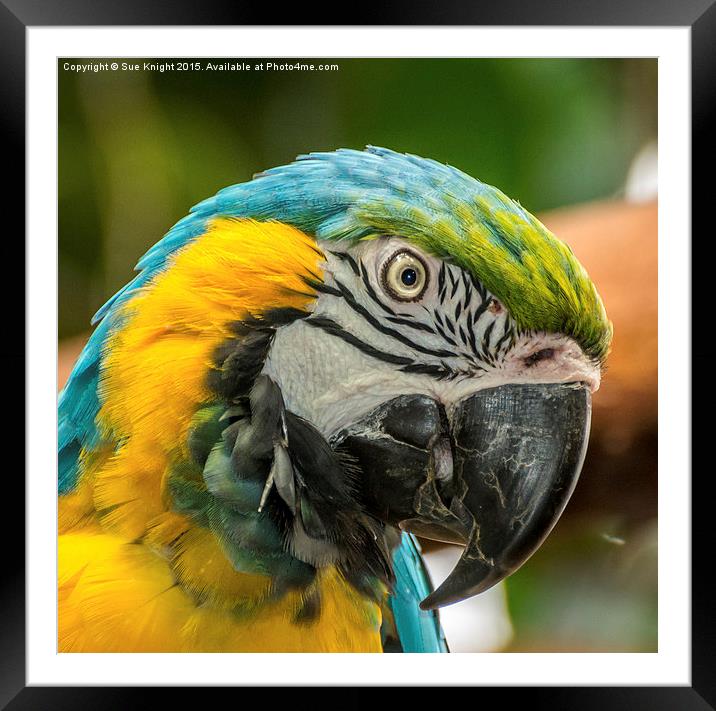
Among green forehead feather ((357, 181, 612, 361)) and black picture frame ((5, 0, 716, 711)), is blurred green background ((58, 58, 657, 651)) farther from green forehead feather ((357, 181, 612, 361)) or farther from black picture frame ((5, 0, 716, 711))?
green forehead feather ((357, 181, 612, 361))

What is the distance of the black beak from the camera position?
39.8 inches

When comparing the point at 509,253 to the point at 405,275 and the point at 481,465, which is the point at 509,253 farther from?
the point at 481,465

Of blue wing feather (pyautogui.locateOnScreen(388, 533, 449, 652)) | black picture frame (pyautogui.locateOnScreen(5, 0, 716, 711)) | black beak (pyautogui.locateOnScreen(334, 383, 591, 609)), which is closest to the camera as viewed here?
black beak (pyautogui.locateOnScreen(334, 383, 591, 609))

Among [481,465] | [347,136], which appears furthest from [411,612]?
[347,136]

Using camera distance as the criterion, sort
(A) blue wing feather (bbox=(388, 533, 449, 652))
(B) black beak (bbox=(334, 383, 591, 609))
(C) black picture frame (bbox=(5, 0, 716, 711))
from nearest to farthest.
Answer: (B) black beak (bbox=(334, 383, 591, 609)) → (C) black picture frame (bbox=(5, 0, 716, 711)) → (A) blue wing feather (bbox=(388, 533, 449, 652))

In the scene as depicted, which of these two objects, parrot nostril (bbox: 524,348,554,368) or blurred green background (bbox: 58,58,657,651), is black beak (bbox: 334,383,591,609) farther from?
blurred green background (bbox: 58,58,657,651)

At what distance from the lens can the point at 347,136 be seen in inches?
49.0

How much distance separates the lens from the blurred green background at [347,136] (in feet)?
3.97

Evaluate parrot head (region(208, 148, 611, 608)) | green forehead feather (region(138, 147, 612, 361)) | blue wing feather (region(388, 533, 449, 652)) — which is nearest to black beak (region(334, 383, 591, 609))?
parrot head (region(208, 148, 611, 608))

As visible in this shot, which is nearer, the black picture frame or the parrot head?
the parrot head

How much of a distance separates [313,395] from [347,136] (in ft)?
1.45

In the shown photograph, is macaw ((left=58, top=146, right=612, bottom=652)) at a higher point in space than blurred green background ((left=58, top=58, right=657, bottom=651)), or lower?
lower

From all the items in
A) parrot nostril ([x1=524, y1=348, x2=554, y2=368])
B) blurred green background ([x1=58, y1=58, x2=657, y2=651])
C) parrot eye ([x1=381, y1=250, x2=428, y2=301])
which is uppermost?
blurred green background ([x1=58, y1=58, x2=657, y2=651])
